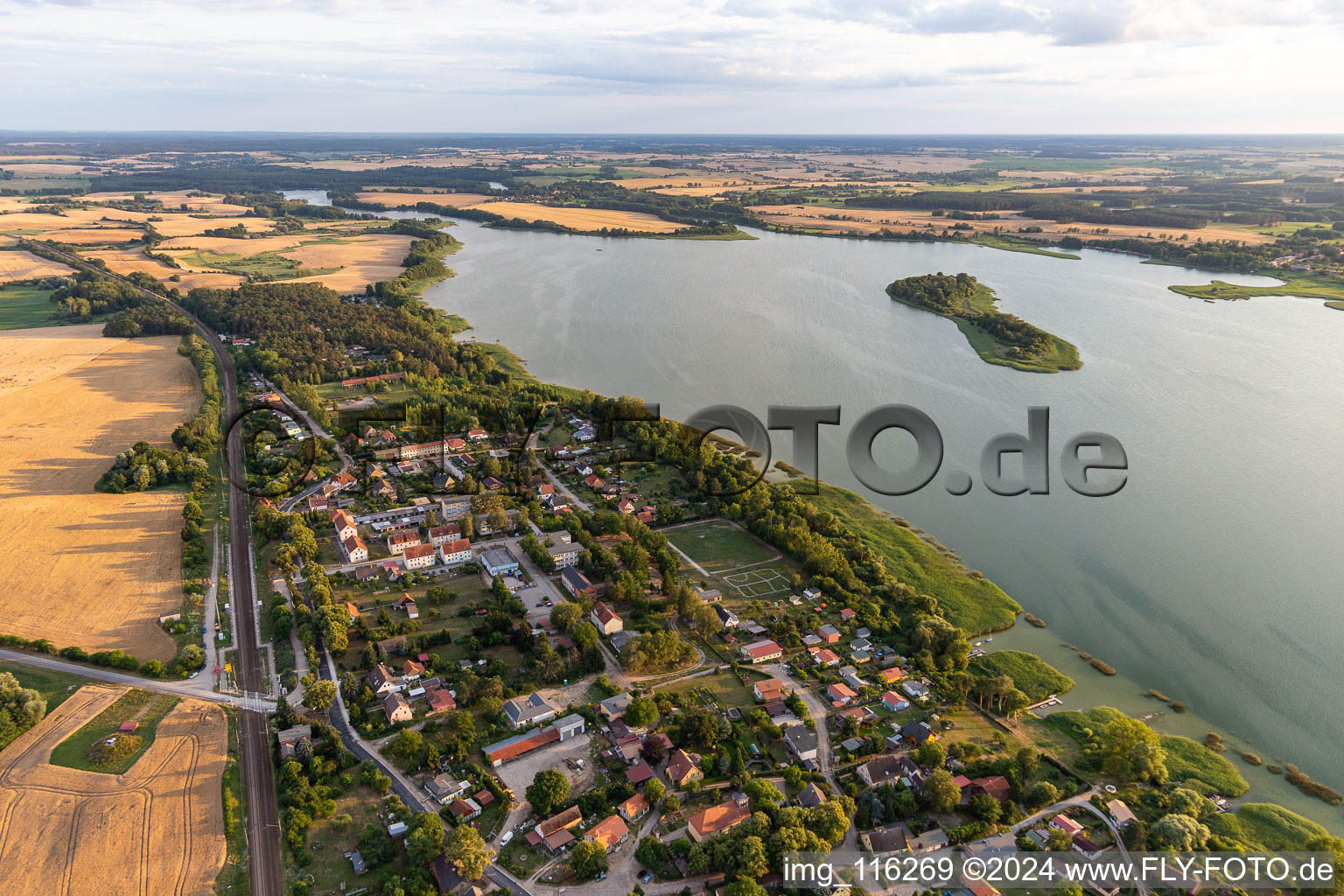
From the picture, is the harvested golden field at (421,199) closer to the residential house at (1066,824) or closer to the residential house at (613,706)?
the residential house at (613,706)

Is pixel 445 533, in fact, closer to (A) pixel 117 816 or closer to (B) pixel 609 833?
(A) pixel 117 816

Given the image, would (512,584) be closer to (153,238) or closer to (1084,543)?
(1084,543)

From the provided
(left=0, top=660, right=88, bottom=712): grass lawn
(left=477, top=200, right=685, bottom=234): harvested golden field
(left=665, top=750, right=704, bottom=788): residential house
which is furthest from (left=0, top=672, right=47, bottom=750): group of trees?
(left=477, top=200, right=685, bottom=234): harvested golden field

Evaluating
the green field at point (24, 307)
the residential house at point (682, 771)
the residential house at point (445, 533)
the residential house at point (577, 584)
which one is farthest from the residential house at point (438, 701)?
the green field at point (24, 307)

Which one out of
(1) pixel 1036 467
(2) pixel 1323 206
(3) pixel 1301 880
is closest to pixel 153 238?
(1) pixel 1036 467

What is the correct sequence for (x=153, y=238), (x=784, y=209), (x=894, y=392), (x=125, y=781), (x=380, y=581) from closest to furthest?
(x=125, y=781), (x=380, y=581), (x=894, y=392), (x=153, y=238), (x=784, y=209)
